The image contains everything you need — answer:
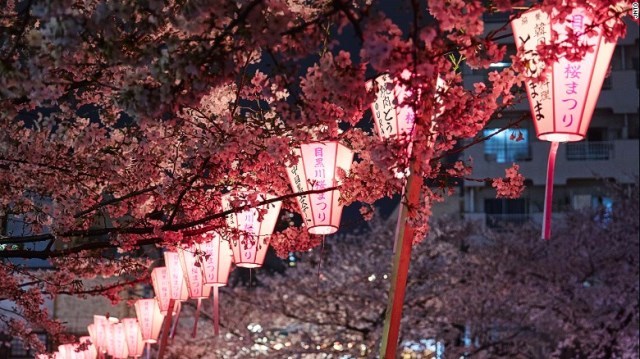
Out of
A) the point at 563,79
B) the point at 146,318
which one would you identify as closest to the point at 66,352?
the point at 146,318

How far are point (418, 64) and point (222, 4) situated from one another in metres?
1.09

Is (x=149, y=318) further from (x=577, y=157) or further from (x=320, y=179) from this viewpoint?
(x=577, y=157)

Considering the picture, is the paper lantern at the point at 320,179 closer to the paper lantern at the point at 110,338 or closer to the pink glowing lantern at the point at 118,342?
the pink glowing lantern at the point at 118,342

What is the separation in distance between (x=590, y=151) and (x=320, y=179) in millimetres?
26095

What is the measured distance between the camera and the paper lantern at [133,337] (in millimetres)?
18359

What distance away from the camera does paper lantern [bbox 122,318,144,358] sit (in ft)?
60.2

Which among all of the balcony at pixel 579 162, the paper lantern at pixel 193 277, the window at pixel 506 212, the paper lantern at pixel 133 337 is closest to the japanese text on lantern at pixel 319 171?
the paper lantern at pixel 193 277

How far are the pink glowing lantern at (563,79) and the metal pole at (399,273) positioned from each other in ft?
2.85

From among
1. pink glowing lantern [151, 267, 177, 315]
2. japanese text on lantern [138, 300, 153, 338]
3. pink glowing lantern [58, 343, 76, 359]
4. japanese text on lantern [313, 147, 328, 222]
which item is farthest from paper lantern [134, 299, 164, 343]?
japanese text on lantern [313, 147, 328, 222]

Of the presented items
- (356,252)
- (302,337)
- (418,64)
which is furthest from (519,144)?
(418,64)

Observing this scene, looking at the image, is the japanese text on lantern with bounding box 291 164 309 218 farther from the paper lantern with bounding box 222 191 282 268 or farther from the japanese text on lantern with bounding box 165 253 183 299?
the japanese text on lantern with bounding box 165 253 183 299

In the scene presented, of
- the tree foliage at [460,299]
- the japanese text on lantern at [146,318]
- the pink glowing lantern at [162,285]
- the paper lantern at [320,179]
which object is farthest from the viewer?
the tree foliage at [460,299]

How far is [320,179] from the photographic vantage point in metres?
8.72

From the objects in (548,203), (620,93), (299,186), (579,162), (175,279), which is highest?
(620,93)
